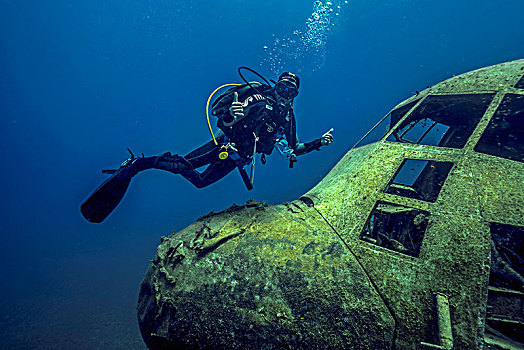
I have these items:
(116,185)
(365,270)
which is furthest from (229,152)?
(365,270)

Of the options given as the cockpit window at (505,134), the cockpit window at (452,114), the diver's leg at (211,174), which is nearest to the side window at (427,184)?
the cockpit window at (452,114)

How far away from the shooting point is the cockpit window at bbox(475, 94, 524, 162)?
2.39 meters

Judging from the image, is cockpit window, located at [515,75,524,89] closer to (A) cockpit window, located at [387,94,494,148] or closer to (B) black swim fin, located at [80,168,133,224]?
(A) cockpit window, located at [387,94,494,148]

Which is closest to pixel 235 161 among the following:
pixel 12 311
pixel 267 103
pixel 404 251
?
pixel 267 103

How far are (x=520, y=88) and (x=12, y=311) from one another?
21.1 metres

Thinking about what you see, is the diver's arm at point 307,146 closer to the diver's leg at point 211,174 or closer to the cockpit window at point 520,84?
the diver's leg at point 211,174

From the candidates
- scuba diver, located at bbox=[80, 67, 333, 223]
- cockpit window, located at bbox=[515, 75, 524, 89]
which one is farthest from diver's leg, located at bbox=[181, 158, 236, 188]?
cockpit window, located at bbox=[515, 75, 524, 89]

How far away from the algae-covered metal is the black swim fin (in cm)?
246

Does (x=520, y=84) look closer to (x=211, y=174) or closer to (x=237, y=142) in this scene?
(x=237, y=142)

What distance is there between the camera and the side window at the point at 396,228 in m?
2.09

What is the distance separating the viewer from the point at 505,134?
2.65 m

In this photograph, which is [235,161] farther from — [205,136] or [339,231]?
[205,136]

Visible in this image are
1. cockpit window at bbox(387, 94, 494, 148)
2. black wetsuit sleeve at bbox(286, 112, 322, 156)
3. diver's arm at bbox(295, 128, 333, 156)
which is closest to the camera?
cockpit window at bbox(387, 94, 494, 148)

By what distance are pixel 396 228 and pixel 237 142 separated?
3081mm
